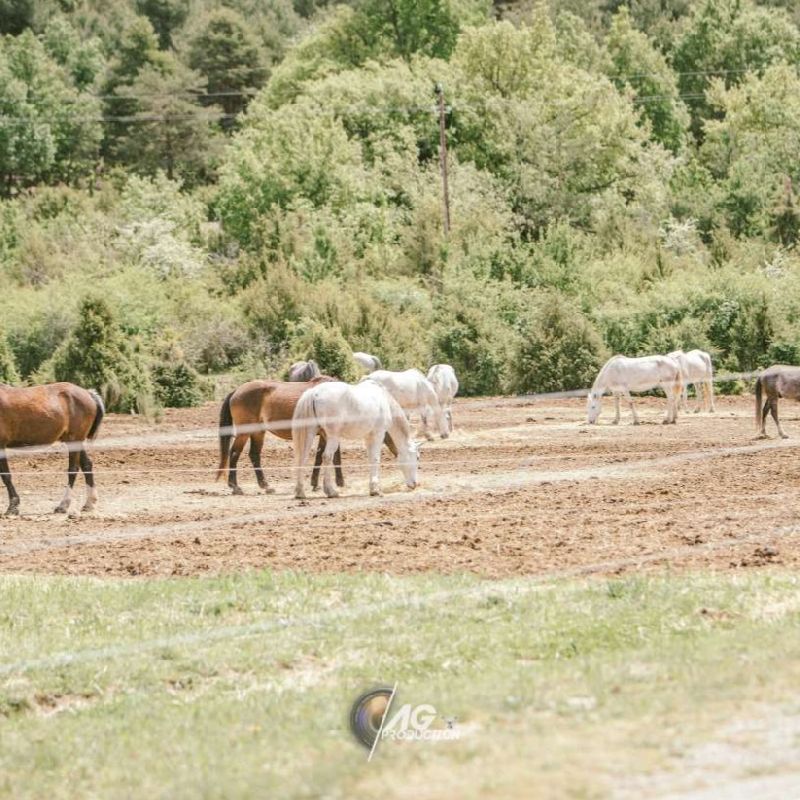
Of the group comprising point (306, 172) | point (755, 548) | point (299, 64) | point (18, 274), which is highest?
point (299, 64)

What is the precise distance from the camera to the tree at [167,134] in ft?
273

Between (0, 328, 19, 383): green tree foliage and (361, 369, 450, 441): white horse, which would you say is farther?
(0, 328, 19, 383): green tree foliage

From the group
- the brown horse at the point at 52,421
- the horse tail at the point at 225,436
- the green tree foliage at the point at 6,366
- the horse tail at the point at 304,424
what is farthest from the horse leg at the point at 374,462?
the green tree foliage at the point at 6,366

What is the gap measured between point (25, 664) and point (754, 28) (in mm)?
89402

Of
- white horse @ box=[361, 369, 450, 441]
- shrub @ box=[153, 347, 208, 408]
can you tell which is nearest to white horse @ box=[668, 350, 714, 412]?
white horse @ box=[361, 369, 450, 441]

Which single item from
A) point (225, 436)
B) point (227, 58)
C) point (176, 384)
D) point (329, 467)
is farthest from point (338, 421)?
point (227, 58)

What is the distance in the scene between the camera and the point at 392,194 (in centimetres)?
6222

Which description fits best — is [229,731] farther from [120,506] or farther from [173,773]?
[120,506]

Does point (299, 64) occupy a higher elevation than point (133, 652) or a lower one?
higher

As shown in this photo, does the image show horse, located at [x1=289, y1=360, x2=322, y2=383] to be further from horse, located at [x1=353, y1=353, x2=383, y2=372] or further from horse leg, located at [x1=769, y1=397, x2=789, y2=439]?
horse, located at [x1=353, y1=353, x2=383, y2=372]

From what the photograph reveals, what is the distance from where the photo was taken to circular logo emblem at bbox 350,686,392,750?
24.5 ft

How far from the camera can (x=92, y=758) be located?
761cm

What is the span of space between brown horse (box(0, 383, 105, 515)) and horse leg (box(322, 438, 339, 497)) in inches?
112

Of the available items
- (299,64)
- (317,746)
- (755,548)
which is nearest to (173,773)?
(317,746)
